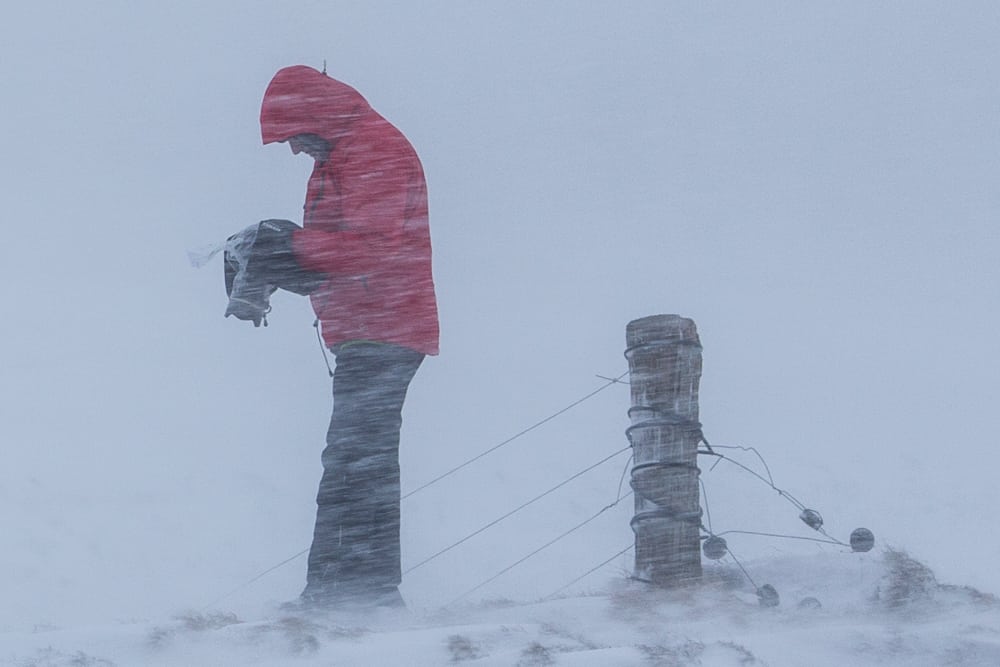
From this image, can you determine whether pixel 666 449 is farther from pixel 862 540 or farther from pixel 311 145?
pixel 311 145

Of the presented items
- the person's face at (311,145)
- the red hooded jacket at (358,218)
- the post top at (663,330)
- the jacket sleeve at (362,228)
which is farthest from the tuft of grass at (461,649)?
the person's face at (311,145)

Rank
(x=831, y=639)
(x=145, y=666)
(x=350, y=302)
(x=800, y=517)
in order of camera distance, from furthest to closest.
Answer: (x=800, y=517), (x=350, y=302), (x=831, y=639), (x=145, y=666)

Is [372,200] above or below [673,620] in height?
above

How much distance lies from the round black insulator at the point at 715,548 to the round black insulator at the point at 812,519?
44 centimetres

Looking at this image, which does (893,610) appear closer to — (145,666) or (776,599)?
(776,599)

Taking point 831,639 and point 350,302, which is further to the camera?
point 350,302

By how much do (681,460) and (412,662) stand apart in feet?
7.62

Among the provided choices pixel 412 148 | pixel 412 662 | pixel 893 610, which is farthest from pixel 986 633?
pixel 412 148

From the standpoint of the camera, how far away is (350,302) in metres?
6.29

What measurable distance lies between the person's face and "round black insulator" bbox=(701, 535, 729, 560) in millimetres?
2465

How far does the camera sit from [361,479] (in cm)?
631

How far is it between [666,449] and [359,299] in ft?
5.10

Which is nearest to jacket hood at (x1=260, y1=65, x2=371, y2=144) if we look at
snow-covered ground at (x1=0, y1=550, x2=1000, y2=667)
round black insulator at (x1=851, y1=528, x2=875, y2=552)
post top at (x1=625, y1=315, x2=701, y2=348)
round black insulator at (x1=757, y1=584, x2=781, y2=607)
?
post top at (x1=625, y1=315, x2=701, y2=348)

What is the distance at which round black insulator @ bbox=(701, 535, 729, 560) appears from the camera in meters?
6.71
